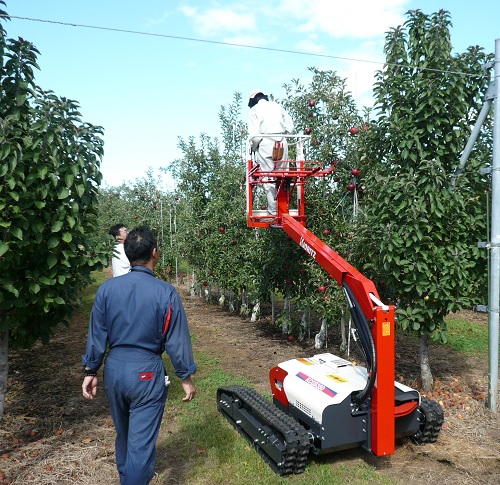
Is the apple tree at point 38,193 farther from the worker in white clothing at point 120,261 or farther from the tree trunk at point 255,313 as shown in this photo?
the tree trunk at point 255,313

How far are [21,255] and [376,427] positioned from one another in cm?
341

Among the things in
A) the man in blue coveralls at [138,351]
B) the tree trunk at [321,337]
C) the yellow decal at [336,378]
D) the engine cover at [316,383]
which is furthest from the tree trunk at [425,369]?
the man in blue coveralls at [138,351]

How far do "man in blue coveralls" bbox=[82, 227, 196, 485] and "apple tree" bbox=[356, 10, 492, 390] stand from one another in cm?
323

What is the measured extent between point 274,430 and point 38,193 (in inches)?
120

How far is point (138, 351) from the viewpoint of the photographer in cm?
320

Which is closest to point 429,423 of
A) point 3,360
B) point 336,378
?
point 336,378

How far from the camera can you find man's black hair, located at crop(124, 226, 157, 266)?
3.36 m

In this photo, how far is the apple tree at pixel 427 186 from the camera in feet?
18.5

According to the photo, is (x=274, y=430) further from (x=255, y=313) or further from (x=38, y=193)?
(x=255, y=313)

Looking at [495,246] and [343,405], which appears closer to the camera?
[343,405]

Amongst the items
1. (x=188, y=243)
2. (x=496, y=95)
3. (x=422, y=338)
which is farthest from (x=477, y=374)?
(x=188, y=243)

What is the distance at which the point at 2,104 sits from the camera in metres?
4.34

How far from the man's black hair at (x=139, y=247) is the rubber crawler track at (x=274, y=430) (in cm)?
200

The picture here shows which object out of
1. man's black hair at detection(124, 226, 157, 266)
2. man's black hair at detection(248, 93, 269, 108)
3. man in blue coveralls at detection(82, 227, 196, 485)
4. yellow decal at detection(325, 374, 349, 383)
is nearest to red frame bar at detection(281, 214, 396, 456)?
yellow decal at detection(325, 374, 349, 383)
